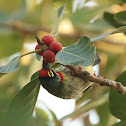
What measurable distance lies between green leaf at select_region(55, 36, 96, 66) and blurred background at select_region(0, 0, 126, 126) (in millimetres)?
1578

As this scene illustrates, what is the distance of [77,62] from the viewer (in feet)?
5.21

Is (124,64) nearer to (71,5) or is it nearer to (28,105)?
(71,5)

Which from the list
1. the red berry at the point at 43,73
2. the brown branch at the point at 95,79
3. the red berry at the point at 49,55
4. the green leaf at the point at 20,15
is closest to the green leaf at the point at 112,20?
the brown branch at the point at 95,79

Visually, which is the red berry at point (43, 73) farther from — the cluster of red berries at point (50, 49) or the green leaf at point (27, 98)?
the cluster of red berries at point (50, 49)

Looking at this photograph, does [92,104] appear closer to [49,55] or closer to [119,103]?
[119,103]

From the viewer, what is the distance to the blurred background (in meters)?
3.44

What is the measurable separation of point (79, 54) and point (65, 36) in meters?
2.15

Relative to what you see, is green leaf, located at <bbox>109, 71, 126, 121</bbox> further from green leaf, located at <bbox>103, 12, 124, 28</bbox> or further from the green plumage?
green leaf, located at <bbox>103, 12, 124, 28</bbox>

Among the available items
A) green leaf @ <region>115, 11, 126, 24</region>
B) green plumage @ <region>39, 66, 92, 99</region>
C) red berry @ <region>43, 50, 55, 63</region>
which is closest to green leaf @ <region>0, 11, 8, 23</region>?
green plumage @ <region>39, 66, 92, 99</region>

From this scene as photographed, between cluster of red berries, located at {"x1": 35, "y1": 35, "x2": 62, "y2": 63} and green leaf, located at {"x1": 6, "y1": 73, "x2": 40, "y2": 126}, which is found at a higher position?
cluster of red berries, located at {"x1": 35, "y1": 35, "x2": 62, "y2": 63}

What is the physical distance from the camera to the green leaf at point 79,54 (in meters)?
1.57

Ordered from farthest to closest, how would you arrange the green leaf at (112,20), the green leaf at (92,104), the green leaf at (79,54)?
the green leaf at (92,104)
the green leaf at (112,20)
the green leaf at (79,54)

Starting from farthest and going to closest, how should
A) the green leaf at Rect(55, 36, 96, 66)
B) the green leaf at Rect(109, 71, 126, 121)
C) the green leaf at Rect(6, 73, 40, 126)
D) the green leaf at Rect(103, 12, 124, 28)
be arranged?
the green leaf at Rect(103, 12, 124, 28)
the green leaf at Rect(109, 71, 126, 121)
the green leaf at Rect(6, 73, 40, 126)
the green leaf at Rect(55, 36, 96, 66)

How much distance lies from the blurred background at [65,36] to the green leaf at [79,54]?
158 centimetres
